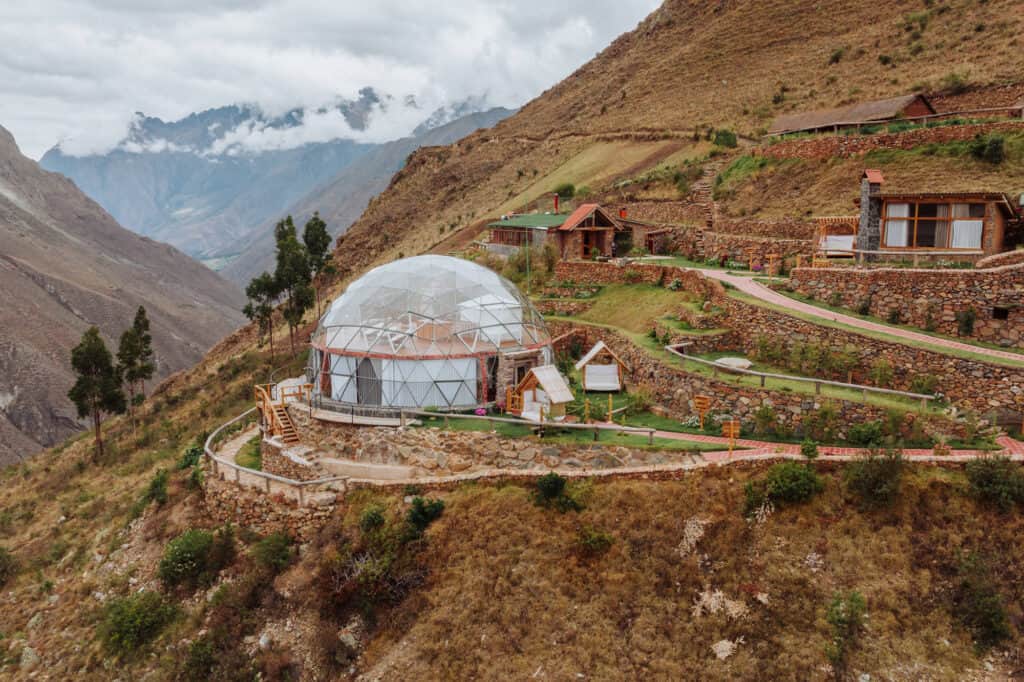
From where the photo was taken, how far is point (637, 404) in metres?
17.4

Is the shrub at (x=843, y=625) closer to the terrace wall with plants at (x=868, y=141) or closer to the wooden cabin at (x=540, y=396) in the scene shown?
the wooden cabin at (x=540, y=396)

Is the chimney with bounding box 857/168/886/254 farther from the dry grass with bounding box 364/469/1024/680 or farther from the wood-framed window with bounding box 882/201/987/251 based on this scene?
the dry grass with bounding box 364/469/1024/680

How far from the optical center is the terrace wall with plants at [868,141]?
1035 inches

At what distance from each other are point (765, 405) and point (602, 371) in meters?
5.00

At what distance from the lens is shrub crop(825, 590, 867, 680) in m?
10.3

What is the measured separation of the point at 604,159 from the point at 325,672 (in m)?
45.4

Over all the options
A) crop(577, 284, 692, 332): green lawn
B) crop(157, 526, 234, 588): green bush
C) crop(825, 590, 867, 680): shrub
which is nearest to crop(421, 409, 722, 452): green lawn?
crop(825, 590, 867, 680): shrub

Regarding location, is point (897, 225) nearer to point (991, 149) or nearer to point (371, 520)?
point (991, 149)

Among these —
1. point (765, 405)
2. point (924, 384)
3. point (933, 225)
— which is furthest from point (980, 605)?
point (933, 225)

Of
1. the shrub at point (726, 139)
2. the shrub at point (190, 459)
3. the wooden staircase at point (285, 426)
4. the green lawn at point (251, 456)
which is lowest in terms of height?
the shrub at point (190, 459)

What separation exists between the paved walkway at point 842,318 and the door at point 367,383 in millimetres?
10772

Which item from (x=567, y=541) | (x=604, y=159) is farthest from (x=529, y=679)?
(x=604, y=159)

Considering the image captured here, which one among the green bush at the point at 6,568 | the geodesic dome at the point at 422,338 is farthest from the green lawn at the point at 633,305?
the green bush at the point at 6,568

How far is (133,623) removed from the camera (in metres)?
15.2
